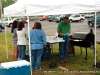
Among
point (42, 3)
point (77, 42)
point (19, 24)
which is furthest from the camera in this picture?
point (77, 42)

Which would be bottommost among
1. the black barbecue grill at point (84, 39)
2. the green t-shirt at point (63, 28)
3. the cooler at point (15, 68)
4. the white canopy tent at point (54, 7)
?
the cooler at point (15, 68)

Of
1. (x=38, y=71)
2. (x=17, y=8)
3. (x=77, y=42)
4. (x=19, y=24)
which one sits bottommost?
(x=38, y=71)

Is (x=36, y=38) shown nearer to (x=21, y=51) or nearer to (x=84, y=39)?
(x=21, y=51)

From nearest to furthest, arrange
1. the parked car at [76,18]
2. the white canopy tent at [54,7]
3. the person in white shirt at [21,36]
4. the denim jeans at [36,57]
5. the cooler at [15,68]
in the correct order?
the cooler at [15,68] < the white canopy tent at [54,7] < the denim jeans at [36,57] < the person in white shirt at [21,36] < the parked car at [76,18]

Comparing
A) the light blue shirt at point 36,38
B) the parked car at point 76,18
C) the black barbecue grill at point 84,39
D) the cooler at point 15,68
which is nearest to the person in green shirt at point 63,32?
the black barbecue grill at point 84,39

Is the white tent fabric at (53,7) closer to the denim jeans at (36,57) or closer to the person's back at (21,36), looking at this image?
the person's back at (21,36)

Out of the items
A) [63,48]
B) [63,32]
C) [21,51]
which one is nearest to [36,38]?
[21,51]

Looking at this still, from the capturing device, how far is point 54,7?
21.9 feet

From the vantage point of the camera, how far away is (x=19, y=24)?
7945 mm

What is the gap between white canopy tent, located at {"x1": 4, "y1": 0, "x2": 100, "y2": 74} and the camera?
6.43 meters

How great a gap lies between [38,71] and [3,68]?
181 cm

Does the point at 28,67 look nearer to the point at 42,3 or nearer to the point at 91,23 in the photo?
the point at 42,3

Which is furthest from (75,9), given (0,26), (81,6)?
(0,26)

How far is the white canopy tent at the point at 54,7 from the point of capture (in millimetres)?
6426
